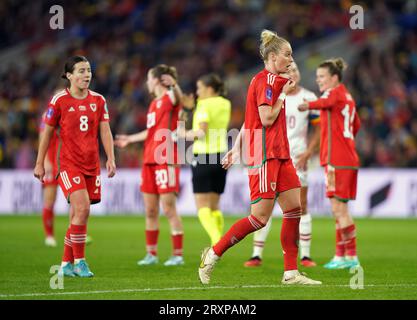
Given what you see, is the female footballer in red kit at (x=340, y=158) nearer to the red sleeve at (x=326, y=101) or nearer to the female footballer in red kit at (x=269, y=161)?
the red sleeve at (x=326, y=101)

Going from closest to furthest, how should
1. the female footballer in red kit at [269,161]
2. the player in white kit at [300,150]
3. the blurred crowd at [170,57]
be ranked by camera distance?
the female footballer in red kit at [269,161]
the player in white kit at [300,150]
the blurred crowd at [170,57]

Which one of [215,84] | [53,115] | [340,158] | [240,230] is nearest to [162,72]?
[215,84]

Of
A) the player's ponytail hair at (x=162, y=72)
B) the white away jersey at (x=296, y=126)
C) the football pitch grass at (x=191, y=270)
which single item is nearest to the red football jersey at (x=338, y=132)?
the white away jersey at (x=296, y=126)

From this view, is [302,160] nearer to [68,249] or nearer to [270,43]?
[270,43]

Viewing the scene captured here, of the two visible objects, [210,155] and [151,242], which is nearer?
[151,242]

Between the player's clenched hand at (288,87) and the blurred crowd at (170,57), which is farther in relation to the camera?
the blurred crowd at (170,57)

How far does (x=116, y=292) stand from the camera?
7.43 metres

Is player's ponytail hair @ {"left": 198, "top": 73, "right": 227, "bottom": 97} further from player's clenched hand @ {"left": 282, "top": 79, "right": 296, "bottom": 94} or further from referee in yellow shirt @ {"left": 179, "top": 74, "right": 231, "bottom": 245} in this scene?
player's clenched hand @ {"left": 282, "top": 79, "right": 296, "bottom": 94}

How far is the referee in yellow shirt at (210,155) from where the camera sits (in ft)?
35.4

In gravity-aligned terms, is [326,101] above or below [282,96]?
above

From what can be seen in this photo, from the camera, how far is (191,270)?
31.7 feet

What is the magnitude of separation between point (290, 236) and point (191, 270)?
200cm

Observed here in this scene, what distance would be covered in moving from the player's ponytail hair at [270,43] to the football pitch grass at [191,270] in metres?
2.17
